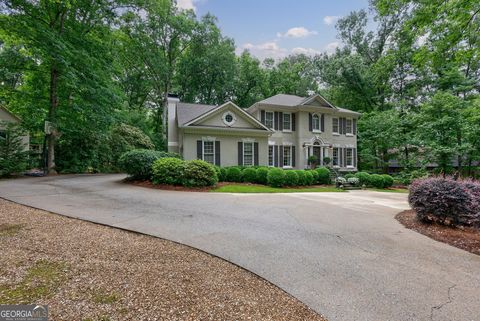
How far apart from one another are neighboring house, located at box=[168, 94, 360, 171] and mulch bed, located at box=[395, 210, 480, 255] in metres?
12.0

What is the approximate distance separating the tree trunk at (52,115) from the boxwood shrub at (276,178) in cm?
1413

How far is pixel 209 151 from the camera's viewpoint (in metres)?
16.7

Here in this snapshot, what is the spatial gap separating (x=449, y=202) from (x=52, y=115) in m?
20.1

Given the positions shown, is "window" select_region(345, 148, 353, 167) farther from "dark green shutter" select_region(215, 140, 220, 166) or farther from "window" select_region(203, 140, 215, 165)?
"window" select_region(203, 140, 215, 165)

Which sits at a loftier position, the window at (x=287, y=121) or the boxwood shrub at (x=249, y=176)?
the window at (x=287, y=121)

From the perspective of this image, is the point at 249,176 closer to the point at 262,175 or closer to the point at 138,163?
the point at 262,175

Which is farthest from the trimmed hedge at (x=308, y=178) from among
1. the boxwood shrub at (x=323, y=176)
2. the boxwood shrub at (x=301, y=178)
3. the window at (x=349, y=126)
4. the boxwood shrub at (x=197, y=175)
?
the window at (x=349, y=126)

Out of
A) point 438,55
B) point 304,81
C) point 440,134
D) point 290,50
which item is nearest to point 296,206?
point 438,55

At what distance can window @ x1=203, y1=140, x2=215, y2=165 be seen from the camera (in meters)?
16.5

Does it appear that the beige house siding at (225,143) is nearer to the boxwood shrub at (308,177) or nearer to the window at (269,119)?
the window at (269,119)

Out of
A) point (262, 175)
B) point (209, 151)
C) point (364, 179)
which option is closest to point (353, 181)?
point (364, 179)

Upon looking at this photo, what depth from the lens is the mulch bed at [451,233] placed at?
4.91 metres

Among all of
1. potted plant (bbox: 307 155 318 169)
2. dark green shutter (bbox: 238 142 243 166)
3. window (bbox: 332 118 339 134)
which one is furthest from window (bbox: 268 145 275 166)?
window (bbox: 332 118 339 134)

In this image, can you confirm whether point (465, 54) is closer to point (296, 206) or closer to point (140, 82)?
point (296, 206)
